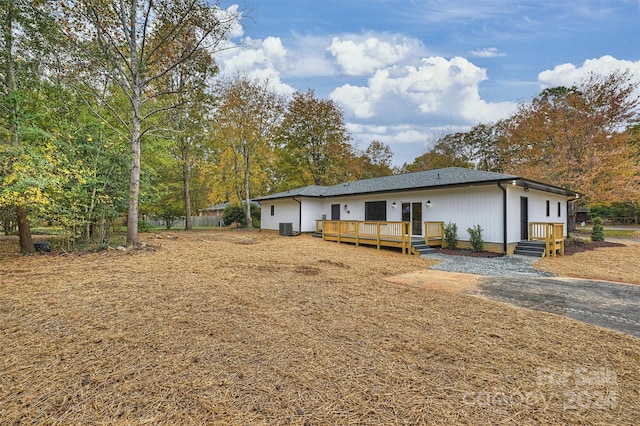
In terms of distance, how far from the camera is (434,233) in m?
11.0

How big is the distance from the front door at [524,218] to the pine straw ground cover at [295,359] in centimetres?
804

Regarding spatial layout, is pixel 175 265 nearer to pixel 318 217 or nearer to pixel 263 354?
pixel 263 354

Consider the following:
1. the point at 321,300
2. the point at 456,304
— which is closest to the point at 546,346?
the point at 456,304

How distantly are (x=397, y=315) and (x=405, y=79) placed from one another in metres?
15.8

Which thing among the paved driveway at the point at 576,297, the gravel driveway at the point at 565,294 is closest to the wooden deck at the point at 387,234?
the gravel driveway at the point at 565,294

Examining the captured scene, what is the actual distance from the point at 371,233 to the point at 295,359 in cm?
941

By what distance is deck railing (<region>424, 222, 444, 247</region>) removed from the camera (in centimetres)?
1080

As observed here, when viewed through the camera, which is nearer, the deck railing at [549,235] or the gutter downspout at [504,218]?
the deck railing at [549,235]

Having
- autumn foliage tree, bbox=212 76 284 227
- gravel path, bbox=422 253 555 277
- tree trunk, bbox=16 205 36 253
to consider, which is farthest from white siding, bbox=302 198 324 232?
tree trunk, bbox=16 205 36 253

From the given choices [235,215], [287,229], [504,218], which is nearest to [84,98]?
[287,229]

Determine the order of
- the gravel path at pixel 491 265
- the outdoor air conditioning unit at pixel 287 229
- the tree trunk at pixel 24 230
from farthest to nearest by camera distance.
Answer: the outdoor air conditioning unit at pixel 287 229, the tree trunk at pixel 24 230, the gravel path at pixel 491 265

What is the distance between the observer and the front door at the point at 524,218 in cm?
1059

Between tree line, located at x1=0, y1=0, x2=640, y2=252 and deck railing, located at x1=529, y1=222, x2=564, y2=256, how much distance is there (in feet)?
26.1

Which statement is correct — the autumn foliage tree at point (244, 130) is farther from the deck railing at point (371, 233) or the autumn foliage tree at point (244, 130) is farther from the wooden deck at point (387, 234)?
the wooden deck at point (387, 234)
